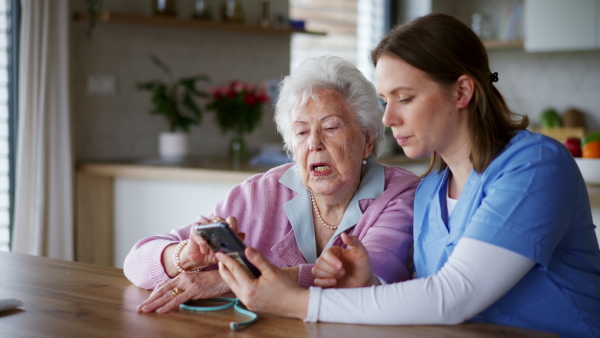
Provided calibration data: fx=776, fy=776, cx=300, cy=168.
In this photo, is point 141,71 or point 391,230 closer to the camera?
point 391,230

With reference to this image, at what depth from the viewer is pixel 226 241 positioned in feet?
4.96

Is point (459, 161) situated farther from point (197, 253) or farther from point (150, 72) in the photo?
point (150, 72)

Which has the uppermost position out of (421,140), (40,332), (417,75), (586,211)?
(417,75)

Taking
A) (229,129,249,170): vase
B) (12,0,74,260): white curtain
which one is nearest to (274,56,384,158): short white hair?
(12,0,74,260): white curtain

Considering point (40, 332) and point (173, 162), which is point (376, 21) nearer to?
point (173, 162)

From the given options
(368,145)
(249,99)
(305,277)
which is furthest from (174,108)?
(305,277)

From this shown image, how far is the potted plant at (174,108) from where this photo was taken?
4227 millimetres

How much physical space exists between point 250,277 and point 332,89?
25.7 inches

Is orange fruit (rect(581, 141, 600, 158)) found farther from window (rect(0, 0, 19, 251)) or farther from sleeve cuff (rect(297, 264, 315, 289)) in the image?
window (rect(0, 0, 19, 251))

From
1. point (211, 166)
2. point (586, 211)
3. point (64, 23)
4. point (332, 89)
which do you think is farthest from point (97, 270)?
point (64, 23)

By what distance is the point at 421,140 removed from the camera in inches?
61.5

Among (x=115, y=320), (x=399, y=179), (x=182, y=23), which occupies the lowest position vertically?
(x=115, y=320)

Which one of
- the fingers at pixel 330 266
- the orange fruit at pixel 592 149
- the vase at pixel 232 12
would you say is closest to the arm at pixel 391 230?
the fingers at pixel 330 266

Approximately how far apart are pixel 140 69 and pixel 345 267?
9.91ft
